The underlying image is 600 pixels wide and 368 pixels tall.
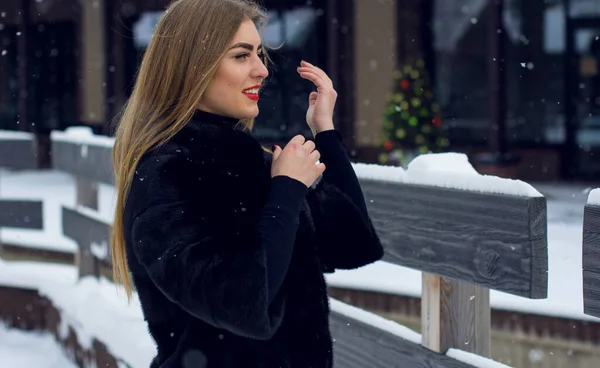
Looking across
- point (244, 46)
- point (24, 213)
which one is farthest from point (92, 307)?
point (244, 46)

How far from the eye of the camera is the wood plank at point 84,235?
5.54m

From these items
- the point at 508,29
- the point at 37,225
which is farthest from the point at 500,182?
the point at 508,29

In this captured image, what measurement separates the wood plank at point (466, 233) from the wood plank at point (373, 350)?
0.27m

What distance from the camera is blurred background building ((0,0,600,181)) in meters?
11.4

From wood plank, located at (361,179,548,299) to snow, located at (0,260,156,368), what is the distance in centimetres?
130

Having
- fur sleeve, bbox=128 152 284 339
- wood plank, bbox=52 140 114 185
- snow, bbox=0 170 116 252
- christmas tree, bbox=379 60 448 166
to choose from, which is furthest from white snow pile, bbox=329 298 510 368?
christmas tree, bbox=379 60 448 166

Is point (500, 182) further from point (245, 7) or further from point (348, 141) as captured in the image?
point (348, 141)

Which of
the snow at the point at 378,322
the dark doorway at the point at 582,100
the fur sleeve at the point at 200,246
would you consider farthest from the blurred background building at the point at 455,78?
the fur sleeve at the point at 200,246

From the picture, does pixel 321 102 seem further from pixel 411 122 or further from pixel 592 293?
pixel 411 122

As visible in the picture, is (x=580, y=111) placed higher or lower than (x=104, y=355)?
higher

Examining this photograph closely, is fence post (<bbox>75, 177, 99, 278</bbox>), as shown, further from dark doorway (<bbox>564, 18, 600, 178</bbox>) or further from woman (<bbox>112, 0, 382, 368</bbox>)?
dark doorway (<bbox>564, 18, 600, 178</bbox>)

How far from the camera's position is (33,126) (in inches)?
647

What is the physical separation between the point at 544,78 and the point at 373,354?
33.1 feet

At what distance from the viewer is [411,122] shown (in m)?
11.3
